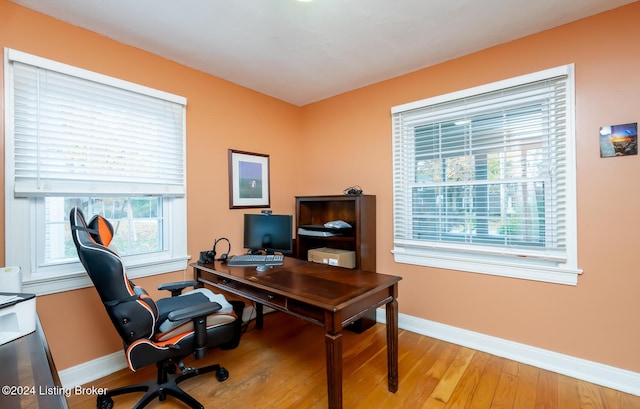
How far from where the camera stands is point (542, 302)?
2.15 metres

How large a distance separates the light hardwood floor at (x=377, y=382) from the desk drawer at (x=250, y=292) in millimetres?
630

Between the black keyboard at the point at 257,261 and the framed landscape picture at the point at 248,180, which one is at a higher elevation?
the framed landscape picture at the point at 248,180

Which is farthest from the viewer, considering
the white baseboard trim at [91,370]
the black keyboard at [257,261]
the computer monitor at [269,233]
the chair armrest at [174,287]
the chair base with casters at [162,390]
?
the computer monitor at [269,233]

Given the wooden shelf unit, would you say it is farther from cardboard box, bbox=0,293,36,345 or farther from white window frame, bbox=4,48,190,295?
cardboard box, bbox=0,293,36,345

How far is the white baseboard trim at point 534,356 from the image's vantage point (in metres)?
1.87

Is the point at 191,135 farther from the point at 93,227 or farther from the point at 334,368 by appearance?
the point at 334,368

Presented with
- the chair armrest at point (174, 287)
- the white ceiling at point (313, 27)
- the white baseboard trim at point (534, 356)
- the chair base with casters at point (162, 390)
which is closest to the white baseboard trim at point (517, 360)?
the white baseboard trim at point (534, 356)

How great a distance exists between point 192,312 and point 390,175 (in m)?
2.19

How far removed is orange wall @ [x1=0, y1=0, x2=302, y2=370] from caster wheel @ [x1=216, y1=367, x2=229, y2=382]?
86 cm

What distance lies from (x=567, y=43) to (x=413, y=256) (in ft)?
6.71

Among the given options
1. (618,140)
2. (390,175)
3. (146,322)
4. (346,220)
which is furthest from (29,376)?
(618,140)

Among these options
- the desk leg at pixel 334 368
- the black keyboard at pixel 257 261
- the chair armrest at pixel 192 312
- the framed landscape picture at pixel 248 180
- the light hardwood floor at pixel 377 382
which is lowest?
the light hardwood floor at pixel 377 382

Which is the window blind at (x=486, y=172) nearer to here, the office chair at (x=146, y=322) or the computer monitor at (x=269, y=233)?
the computer monitor at (x=269, y=233)

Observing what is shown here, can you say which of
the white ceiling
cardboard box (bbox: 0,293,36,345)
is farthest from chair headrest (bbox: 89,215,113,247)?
the white ceiling
